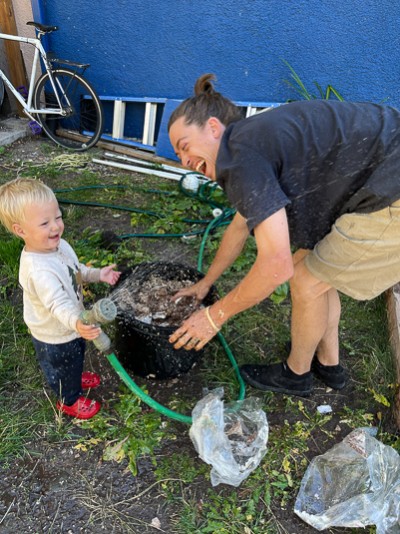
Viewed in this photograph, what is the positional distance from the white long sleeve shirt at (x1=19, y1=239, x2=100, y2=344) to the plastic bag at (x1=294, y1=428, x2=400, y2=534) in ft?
3.98

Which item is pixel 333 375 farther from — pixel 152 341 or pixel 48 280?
pixel 48 280

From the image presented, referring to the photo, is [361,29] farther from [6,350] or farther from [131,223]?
[6,350]

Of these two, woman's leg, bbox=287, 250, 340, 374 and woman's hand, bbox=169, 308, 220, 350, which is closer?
woman's hand, bbox=169, 308, 220, 350

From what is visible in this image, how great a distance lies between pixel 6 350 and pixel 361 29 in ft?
12.8

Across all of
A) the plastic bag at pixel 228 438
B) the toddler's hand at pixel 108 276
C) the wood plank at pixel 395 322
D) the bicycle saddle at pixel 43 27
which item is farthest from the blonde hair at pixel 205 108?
the bicycle saddle at pixel 43 27

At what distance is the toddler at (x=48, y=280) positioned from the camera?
185 centimetres

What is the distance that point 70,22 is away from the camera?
486 cm

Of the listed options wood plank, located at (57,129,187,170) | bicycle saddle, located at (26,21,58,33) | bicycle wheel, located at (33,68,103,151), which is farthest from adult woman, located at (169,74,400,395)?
bicycle saddle, located at (26,21,58,33)

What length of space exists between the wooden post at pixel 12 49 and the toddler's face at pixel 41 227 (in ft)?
13.9

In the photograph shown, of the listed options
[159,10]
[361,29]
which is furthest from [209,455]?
[159,10]

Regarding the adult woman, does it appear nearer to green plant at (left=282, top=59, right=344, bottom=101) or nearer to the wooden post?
green plant at (left=282, top=59, right=344, bottom=101)

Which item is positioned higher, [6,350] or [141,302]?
[141,302]

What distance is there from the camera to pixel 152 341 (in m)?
2.14

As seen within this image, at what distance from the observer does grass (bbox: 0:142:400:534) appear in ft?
6.39
